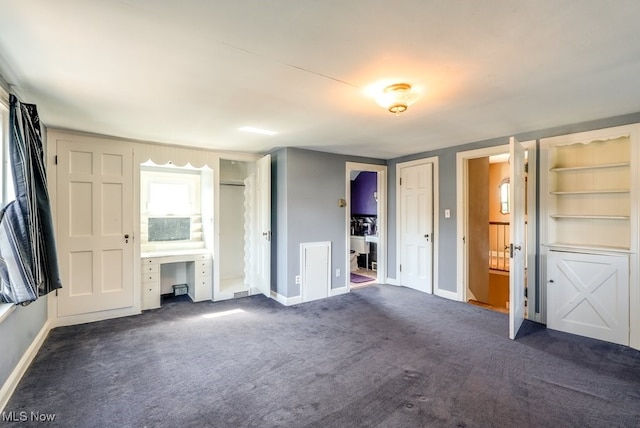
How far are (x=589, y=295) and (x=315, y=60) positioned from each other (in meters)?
3.51

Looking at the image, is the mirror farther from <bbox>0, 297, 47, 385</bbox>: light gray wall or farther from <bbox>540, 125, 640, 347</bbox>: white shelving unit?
<bbox>0, 297, 47, 385</bbox>: light gray wall

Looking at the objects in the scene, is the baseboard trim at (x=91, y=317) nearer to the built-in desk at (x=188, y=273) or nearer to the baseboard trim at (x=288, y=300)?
the built-in desk at (x=188, y=273)

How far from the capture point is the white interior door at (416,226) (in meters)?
4.75

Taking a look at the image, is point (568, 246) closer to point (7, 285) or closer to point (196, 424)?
point (196, 424)

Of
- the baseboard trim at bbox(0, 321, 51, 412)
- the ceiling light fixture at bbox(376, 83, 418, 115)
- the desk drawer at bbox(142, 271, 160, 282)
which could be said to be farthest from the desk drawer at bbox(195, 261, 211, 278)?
the ceiling light fixture at bbox(376, 83, 418, 115)

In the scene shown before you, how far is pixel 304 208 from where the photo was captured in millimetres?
4434

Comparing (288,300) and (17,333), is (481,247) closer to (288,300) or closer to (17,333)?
(288,300)

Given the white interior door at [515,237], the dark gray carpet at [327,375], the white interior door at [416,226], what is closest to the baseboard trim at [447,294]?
the white interior door at [416,226]

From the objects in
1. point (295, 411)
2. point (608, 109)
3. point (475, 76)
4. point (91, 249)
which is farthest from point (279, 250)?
point (608, 109)

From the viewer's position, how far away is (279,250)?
444 cm

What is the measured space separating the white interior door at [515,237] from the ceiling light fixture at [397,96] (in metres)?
1.38

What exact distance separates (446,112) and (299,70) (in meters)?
Result: 1.58

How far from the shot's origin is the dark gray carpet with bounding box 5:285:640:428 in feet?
6.32

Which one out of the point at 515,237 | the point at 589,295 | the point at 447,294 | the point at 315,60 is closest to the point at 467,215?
the point at 447,294
